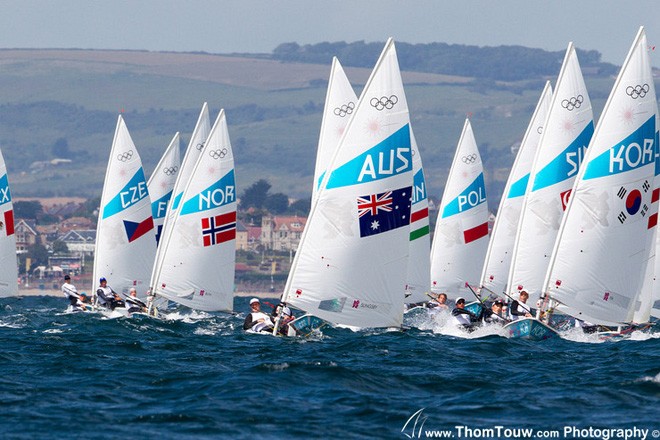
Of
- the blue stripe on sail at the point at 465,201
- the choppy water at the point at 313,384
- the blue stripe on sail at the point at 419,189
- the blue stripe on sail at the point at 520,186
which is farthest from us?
the blue stripe on sail at the point at 465,201

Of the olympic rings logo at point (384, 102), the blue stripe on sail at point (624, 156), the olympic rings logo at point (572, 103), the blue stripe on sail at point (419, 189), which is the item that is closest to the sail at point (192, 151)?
the blue stripe on sail at point (419, 189)

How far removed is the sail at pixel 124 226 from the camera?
5669 centimetres

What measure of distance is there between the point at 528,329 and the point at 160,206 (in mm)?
26353

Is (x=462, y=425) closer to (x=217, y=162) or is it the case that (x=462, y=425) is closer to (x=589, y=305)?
(x=589, y=305)

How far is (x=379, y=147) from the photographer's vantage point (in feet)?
126

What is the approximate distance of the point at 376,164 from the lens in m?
38.4

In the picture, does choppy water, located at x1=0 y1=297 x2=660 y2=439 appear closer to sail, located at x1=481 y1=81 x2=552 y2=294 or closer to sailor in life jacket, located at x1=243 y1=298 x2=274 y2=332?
sailor in life jacket, located at x1=243 y1=298 x2=274 y2=332

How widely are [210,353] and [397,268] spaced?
6117mm

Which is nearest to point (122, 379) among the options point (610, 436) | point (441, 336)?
point (610, 436)

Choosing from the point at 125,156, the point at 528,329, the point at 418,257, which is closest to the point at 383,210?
the point at 528,329

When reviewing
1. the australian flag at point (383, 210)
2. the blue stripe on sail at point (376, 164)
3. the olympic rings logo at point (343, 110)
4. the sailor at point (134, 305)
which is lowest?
the sailor at point (134, 305)

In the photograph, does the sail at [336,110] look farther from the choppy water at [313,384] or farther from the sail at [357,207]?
the sail at [357,207]

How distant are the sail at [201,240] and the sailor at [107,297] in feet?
5.56

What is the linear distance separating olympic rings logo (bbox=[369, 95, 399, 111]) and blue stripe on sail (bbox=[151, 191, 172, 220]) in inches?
1059
